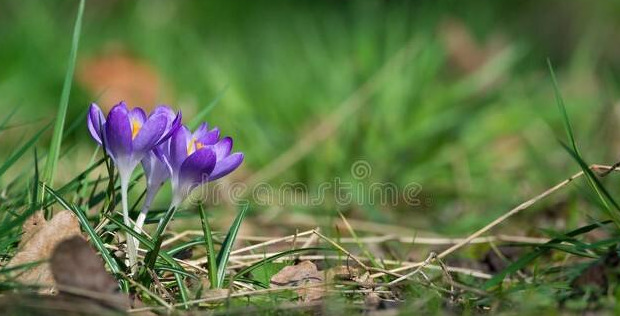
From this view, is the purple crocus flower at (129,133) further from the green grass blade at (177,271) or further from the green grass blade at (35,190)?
the green grass blade at (35,190)

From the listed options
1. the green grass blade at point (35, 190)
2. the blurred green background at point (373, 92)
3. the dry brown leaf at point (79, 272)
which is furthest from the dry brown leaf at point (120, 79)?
the dry brown leaf at point (79, 272)

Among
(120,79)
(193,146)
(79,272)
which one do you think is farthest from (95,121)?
(120,79)

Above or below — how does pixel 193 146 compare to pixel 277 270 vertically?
above

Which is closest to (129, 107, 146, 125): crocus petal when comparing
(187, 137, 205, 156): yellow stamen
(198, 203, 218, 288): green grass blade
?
(187, 137, 205, 156): yellow stamen

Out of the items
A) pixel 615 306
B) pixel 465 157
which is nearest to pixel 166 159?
pixel 615 306

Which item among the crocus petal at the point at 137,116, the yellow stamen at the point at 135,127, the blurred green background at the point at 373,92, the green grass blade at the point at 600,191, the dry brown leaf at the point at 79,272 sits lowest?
the dry brown leaf at the point at 79,272

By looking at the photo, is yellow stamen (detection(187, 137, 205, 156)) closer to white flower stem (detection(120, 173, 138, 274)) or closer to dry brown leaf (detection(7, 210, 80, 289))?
white flower stem (detection(120, 173, 138, 274))

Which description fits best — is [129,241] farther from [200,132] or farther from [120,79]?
[120,79]

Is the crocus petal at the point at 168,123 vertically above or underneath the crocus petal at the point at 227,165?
above

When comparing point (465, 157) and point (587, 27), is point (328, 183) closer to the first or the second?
point (465, 157)
